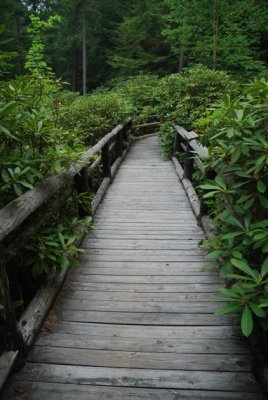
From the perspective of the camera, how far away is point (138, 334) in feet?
7.86

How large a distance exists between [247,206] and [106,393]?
4.53 ft

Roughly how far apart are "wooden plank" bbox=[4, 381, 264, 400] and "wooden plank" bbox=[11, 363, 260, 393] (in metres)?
0.03

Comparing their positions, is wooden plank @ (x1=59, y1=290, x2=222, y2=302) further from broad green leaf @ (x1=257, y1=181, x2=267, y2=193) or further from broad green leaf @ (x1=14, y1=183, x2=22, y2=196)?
broad green leaf @ (x1=257, y1=181, x2=267, y2=193)

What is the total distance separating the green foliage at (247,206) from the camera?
5.66ft

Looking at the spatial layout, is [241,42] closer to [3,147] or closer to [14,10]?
[3,147]

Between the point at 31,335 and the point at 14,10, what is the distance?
85.6 feet

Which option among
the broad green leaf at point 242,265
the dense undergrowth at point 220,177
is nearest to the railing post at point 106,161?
the dense undergrowth at point 220,177

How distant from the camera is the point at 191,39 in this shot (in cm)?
1523

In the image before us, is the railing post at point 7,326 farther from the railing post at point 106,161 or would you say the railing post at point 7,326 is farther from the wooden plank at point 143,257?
the railing post at point 106,161

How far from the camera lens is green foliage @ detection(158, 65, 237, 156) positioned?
8.49m

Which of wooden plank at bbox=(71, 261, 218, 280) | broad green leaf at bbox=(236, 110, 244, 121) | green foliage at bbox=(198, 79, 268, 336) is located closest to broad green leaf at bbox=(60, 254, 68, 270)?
wooden plank at bbox=(71, 261, 218, 280)

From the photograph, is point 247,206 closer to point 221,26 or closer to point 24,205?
point 24,205

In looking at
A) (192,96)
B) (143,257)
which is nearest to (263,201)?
(143,257)

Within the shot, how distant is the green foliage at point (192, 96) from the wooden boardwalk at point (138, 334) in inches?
204
